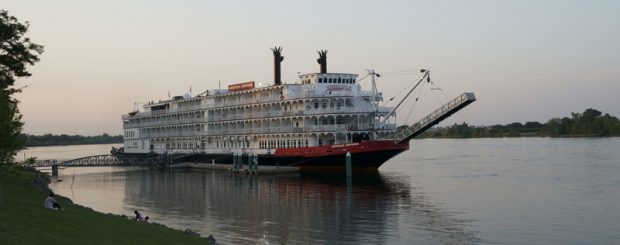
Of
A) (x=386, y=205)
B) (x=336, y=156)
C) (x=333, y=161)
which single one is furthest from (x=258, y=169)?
(x=386, y=205)

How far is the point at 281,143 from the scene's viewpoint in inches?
2397

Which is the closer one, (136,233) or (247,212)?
(136,233)

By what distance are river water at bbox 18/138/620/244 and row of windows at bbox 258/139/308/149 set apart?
444 cm

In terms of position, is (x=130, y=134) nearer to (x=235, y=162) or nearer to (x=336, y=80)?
(x=235, y=162)

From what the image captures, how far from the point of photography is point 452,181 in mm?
48625

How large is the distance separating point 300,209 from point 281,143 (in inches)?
1062

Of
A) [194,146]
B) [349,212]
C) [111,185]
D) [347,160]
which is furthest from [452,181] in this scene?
[194,146]

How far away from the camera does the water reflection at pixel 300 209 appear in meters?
25.7

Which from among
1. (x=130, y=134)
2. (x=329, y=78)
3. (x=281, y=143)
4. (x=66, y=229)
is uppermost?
(x=329, y=78)

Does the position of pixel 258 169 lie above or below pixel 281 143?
below

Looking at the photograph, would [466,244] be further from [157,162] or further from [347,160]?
[157,162]

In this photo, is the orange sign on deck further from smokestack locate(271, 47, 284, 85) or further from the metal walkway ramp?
the metal walkway ramp

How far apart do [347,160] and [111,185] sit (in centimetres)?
2091

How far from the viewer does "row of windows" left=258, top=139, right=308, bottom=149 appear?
5853 centimetres
